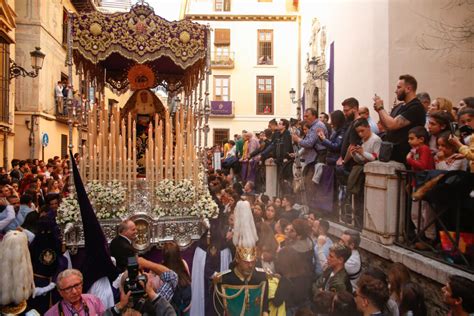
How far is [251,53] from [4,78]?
22170mm

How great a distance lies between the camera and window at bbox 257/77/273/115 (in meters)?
37.3

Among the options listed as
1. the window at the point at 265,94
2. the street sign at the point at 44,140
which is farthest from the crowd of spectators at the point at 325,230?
the window at the point at 265,94

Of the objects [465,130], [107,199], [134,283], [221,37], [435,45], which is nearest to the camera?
[134,283]

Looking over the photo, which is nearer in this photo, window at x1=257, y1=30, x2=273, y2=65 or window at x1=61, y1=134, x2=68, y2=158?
window at x1=61, y1=134, x2=68, y2=158

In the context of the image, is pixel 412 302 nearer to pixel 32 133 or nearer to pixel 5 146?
pixel 5 146

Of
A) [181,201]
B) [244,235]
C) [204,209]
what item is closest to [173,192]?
[181,201]

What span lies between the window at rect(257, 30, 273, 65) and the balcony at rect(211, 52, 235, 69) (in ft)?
6.51

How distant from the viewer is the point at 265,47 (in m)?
37.2

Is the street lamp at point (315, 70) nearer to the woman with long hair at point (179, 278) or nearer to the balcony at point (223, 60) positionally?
the balcony at point (223, 60)

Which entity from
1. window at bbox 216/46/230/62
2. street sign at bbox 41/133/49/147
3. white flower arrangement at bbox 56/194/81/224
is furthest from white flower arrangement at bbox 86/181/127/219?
window at bbox 216/46/230/62

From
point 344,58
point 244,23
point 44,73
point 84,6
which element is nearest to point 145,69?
point 344,58

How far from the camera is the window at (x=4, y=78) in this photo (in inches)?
672

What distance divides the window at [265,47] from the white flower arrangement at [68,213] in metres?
30.3

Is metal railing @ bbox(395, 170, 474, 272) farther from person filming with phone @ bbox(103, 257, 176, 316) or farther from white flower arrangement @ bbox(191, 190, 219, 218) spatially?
person filming with phone @ bbox(103, 257, 176, 316)
